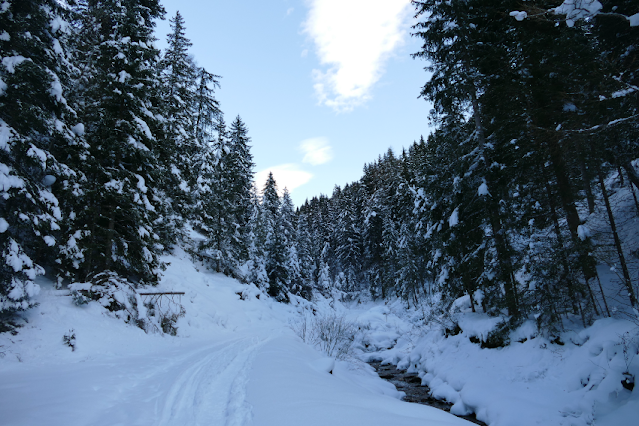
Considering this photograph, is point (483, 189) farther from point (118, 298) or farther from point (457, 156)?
point (118, 298)

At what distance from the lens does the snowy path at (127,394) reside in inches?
167

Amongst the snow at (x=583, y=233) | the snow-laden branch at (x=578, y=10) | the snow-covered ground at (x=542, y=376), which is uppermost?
the snow-laden branch at (x=578, y=10)

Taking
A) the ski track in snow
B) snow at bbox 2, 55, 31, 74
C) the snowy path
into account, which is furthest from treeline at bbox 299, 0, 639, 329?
snow at bbox 2, 55, 31, 74

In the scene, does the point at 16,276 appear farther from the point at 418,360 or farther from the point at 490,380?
the point at 418,360

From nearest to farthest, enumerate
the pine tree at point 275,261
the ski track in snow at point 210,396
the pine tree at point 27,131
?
the ski track in snow at point 210,396 < the pine tree at point 27,131 < the pine tree at point 275,261

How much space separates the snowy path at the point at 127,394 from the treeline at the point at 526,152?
26.8 ft

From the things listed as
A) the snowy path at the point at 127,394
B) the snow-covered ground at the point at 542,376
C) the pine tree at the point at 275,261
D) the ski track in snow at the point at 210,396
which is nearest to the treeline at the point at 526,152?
the snow-covered ground at the point at 542,376

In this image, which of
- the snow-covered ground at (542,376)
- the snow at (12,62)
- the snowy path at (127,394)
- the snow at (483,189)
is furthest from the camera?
the snow at (483,189)

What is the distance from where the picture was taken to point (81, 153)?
36.2ft

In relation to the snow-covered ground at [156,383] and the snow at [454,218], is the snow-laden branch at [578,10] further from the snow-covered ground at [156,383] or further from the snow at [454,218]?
the snow at [454,218]

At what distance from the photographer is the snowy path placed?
4.25 metres

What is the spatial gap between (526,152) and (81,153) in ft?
52.5

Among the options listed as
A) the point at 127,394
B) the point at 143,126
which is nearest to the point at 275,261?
the point at 143,126

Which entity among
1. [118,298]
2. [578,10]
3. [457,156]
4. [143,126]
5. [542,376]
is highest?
[143,126]
